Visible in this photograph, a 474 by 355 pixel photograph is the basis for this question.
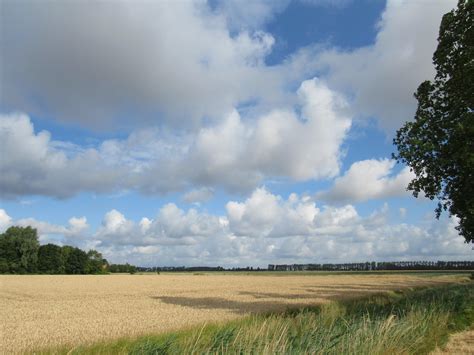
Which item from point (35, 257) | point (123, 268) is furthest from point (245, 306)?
point (123, 268)

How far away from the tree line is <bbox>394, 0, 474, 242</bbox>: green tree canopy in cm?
12575

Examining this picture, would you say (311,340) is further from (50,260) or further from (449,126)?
(50,260)

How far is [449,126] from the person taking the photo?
817 inches

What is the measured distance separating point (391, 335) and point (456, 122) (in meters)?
13.3

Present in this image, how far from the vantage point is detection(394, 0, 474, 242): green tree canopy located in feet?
65.0

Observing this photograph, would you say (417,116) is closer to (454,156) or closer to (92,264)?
(454,156)

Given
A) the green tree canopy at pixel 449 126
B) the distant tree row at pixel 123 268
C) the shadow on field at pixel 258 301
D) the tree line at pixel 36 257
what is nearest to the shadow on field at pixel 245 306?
the shadow on field at pixel 258 301

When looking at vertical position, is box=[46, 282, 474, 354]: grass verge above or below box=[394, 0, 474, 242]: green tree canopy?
below

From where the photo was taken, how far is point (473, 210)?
19.3 meters

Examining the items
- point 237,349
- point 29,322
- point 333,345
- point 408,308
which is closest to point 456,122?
point 408,308

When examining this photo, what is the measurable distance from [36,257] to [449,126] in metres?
129

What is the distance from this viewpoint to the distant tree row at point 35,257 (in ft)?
405

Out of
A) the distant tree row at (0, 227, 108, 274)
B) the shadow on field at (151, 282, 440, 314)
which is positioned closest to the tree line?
the distant tree row at (0, 227, 108, 274)

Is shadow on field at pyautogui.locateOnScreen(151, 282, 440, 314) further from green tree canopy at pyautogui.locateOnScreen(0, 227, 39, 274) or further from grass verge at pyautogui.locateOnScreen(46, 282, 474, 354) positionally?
green tree canopy at pyautogui.locateOnScreen(0, 227, 39, 274)
